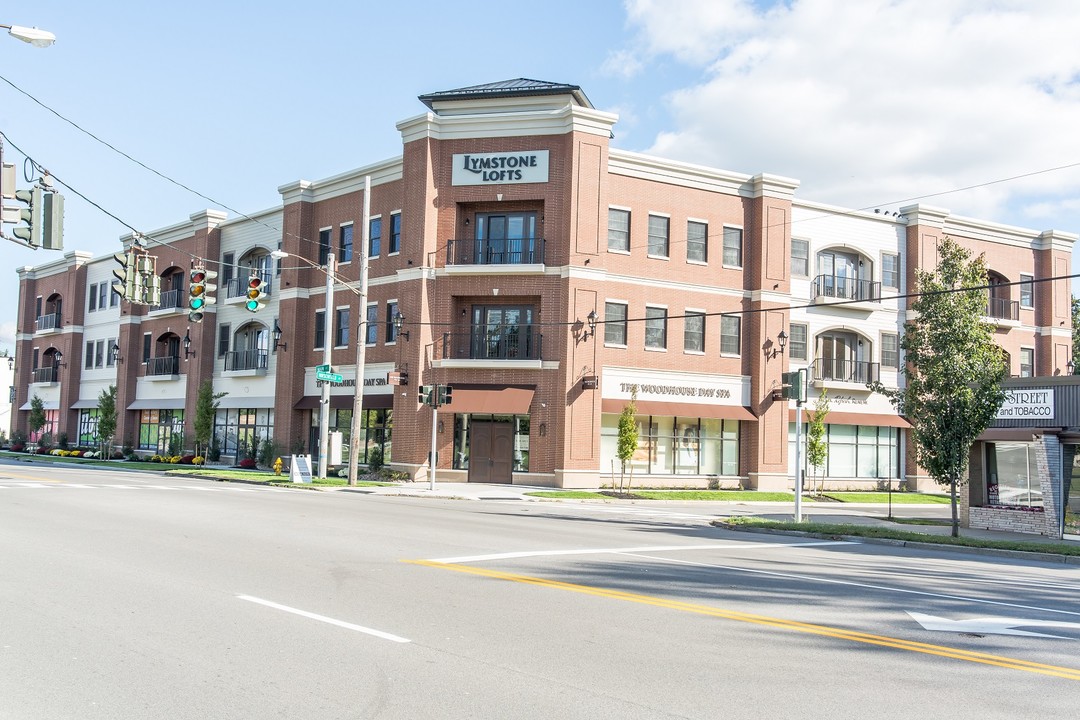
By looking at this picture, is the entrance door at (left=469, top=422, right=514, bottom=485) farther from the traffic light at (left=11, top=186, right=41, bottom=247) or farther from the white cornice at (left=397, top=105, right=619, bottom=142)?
the traffic light at (left=11, top=186, right=41, bottom=247)

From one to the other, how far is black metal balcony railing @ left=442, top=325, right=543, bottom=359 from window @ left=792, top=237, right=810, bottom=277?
13.1m

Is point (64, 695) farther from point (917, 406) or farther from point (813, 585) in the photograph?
point (917, 406)

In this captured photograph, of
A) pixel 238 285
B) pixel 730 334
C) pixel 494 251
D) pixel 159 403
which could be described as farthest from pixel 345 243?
→ pixel 159 403

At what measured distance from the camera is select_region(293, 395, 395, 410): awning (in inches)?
1457

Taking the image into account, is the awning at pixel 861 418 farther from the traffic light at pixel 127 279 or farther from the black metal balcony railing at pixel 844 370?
the traffic light at pixel 127 279

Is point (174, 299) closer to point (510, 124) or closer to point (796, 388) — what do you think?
point (510, 124)

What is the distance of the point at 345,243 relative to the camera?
40.1 meters

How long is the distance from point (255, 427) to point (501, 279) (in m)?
17.2

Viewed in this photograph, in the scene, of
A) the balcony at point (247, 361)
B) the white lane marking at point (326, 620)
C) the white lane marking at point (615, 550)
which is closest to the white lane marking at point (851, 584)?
the white lane marking at point (615, 550)

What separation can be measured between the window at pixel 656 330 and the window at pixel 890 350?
1246cm

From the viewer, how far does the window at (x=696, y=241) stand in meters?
37.2

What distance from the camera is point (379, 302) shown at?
38.0 meters

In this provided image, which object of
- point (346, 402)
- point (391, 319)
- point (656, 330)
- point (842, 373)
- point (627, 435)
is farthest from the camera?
point (842, 373)

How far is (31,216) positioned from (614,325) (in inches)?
949
